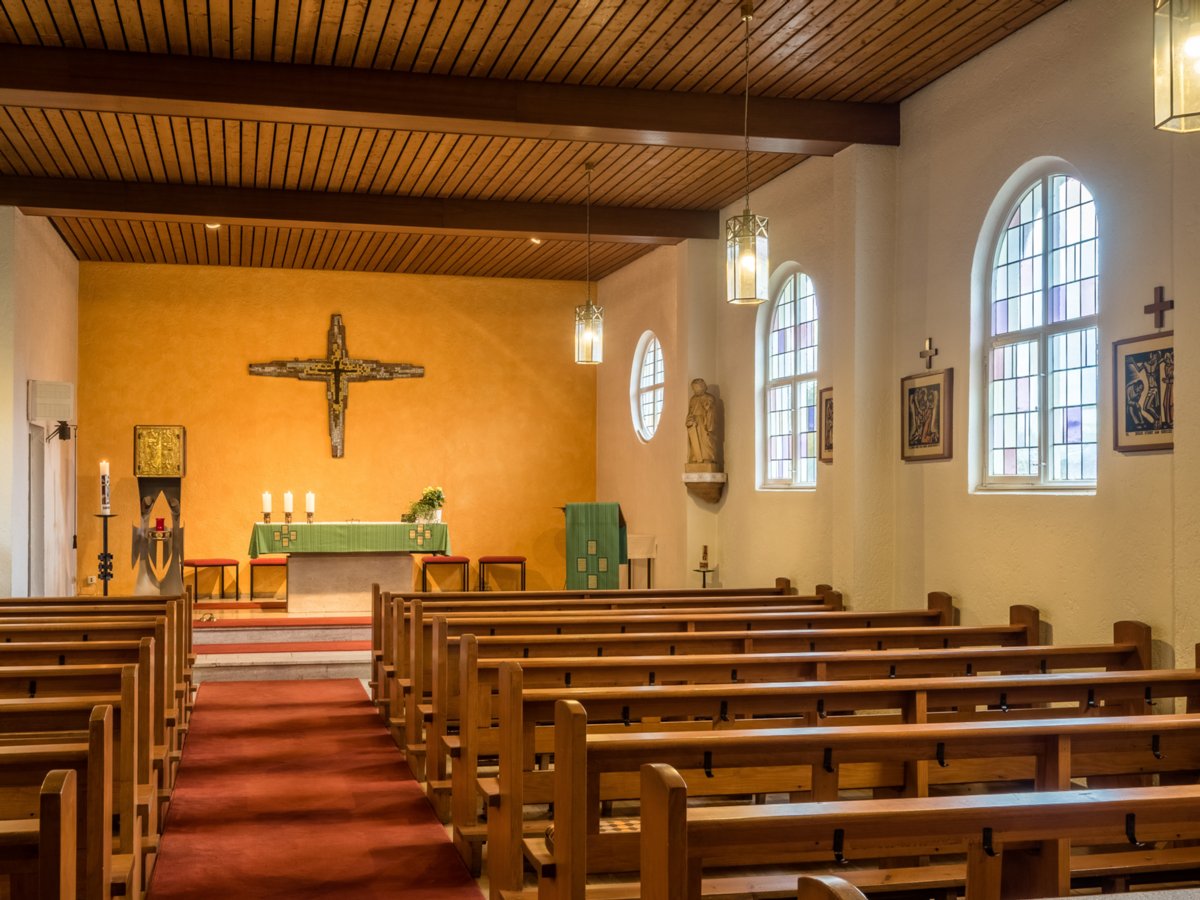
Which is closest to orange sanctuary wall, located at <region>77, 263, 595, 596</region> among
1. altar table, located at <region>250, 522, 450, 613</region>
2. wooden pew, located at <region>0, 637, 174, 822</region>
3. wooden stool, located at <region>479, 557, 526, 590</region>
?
wooden stool, located at <region>479, 557, 526, 590</region>

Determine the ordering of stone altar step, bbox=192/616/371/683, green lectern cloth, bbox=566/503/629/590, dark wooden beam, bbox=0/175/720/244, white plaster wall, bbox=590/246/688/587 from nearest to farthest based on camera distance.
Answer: stone altar step, bbox=192/616/371/683 < dark wooden beam, bbox=0/175/720/244 < white plaster wall, bbox=590/246/688/587 < green lectern cloth, bbox=566/503/629/590

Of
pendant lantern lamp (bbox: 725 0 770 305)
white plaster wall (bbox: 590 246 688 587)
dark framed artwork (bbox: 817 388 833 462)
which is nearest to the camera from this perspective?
pendant lantern lamp (bbox: 725 0 770 305)

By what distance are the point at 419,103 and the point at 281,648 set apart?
492 centimetres

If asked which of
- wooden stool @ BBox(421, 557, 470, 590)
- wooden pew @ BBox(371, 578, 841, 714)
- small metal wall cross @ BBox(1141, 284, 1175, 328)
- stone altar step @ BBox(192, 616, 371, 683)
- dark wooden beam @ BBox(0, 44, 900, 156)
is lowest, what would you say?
stone altar step @ BBox(192, 616, 371, 683)

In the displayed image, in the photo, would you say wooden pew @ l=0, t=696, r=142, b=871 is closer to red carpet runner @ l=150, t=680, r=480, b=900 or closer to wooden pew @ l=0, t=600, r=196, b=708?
red carpet runner @ l=150, t=680, r=480, b=900

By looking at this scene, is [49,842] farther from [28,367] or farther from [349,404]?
[349,404]

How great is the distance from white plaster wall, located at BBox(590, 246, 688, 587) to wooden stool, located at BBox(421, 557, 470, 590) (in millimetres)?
1842

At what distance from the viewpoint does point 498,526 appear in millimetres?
14383

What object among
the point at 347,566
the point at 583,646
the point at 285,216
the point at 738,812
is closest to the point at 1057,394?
the point at 583,646

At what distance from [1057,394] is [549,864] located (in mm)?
4407

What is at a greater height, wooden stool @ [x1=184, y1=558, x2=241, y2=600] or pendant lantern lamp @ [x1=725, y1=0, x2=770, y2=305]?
pendant lantern lamp @ [x1=725, y1=0, x2=770, y2=305]

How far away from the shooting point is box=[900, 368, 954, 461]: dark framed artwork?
7.34 m

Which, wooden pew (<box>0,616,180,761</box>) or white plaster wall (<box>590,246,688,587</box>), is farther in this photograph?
white plaster wall (<box>590,246,688,587</box>)

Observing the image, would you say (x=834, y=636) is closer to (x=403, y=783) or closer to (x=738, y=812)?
(x=403, y=783)
